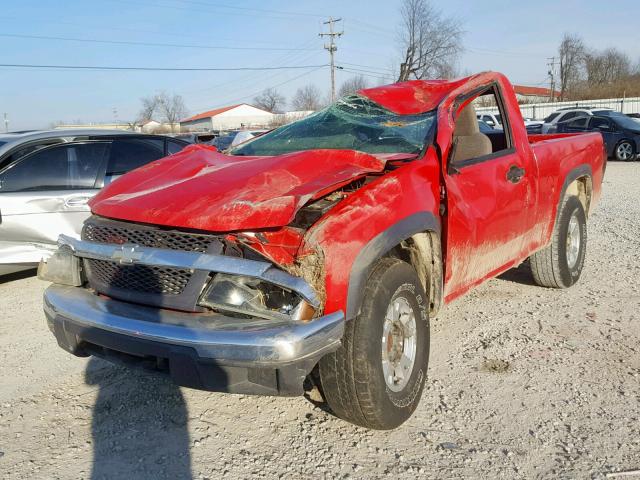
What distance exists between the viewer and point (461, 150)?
3924mm

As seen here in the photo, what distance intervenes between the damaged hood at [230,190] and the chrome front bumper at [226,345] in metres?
0.44

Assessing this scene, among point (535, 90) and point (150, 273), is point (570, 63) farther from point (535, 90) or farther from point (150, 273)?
point (150, 273)

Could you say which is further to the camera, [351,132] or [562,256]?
[562,256]

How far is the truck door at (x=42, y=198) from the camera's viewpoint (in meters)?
5.25

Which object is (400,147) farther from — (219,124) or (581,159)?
(219,124)

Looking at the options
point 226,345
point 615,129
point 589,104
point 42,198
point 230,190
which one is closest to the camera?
point 226,345

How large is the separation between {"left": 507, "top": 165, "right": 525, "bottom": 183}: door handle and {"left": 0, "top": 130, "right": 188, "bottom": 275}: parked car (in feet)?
13.0

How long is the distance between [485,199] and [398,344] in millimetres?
1264

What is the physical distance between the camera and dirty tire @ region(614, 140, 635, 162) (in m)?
18.4

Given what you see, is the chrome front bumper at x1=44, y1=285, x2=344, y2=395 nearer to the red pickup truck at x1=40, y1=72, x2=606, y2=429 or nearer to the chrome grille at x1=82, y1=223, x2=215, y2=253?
the red pickup truck at x1=40, y1=72, x2=606, y2=429

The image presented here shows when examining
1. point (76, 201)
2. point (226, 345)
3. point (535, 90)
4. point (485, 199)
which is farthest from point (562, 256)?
point (535, 90)

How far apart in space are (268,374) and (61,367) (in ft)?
7.16

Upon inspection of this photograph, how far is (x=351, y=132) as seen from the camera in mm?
3879

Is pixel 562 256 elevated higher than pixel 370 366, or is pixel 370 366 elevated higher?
pixel 370 366
